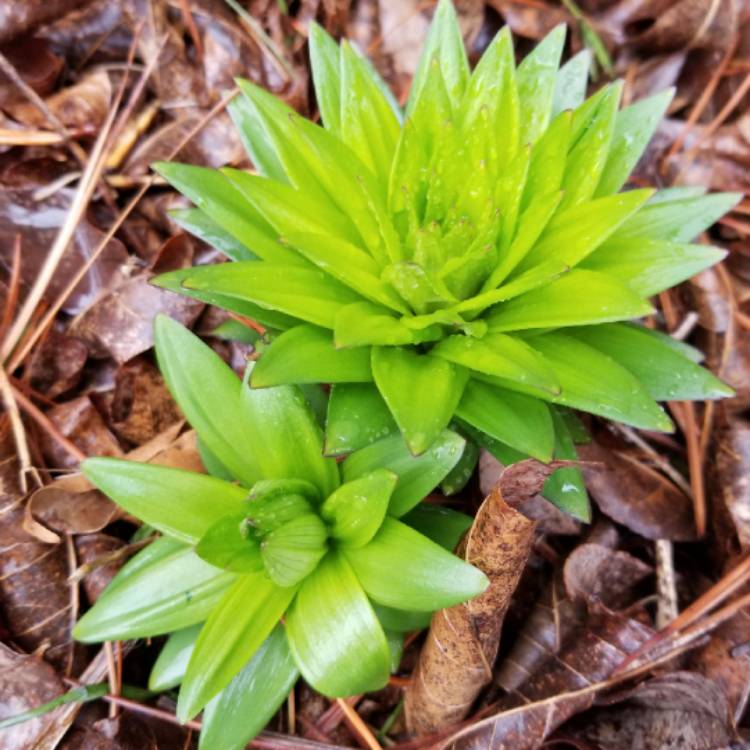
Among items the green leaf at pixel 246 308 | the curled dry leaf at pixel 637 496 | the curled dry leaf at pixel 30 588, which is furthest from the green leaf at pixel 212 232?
the curled dry leaf at pixel 637 496

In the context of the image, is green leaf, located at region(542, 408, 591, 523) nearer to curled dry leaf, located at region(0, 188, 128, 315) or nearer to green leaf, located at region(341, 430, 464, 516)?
A: green leaf, located at region(341, 430, 464, 516)

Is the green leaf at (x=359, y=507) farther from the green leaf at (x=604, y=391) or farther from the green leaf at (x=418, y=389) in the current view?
the green leaf at (x=604, y=391)

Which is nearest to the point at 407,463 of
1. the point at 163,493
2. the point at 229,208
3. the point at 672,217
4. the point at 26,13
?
the point at 163,493

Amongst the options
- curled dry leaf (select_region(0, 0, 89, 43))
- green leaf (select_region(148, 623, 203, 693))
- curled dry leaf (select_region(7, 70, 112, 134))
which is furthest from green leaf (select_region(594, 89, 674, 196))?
curled dry leaf (select_region(0, 0, 89, 43))

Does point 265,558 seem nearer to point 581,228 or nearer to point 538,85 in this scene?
point 581,228

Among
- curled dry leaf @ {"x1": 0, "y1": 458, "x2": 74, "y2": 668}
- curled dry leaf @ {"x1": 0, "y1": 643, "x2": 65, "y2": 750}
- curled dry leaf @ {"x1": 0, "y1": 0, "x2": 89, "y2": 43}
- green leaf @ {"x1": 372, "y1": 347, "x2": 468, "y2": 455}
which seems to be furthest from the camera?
curled dry leaf @ {"x1": 0, "y1": 0, "x2": 89, "y2": 43}

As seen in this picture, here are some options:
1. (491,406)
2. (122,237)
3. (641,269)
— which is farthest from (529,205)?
(122,237)
